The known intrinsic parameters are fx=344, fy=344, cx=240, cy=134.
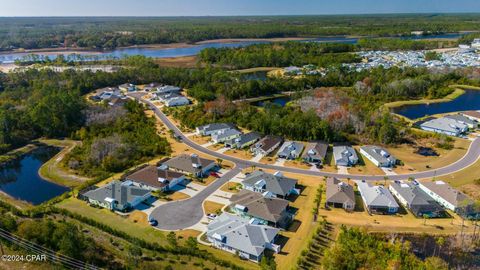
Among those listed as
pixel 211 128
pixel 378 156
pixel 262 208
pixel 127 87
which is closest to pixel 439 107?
pixel 378 156

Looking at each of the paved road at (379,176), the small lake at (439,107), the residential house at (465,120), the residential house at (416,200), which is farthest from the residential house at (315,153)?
the small lake at (439,107)

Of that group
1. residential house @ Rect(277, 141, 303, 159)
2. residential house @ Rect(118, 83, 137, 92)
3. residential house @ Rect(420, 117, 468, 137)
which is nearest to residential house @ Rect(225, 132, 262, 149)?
residential house @ Rect(277, 141, 303, 159)

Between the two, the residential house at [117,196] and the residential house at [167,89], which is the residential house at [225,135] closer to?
the residential house at [117,196]

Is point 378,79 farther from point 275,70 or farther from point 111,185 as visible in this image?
point 111,185

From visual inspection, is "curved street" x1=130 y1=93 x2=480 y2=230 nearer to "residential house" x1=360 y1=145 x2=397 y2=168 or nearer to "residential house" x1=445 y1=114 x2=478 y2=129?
"residential house" x1=360 y1=145 x2=397 y2=168

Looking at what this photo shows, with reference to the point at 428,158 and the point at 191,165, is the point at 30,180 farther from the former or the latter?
the point at 428,158
